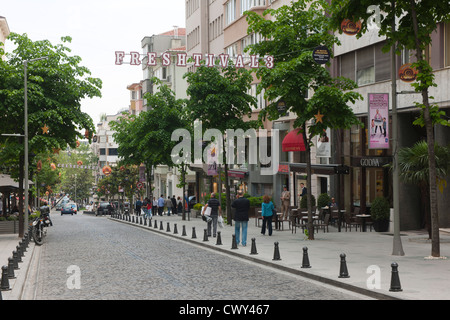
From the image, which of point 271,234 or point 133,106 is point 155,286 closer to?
point 271,234

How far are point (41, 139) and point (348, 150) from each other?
49.6 ft

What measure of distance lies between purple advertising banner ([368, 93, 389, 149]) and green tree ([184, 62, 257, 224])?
15831mm

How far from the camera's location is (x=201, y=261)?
20.0 meters

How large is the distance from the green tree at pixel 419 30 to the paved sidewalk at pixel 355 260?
2108 mm

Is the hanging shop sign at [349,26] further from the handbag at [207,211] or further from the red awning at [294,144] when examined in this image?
the red awning at [294,144]

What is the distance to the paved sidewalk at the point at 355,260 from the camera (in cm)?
1327

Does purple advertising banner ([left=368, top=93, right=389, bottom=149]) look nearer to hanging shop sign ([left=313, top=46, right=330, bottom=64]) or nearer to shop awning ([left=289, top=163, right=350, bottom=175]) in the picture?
hanging shop sign ([left=313, top=46, right=330, bottom=64])

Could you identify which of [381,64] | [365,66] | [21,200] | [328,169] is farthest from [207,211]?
[365,66]

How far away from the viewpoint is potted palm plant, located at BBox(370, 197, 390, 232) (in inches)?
1145

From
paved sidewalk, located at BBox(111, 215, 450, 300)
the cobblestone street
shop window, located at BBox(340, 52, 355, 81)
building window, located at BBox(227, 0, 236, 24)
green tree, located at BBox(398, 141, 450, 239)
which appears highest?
building window, located at BBox(227, 0, 236, 24)

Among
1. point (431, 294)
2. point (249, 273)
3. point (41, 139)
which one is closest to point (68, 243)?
point (41, 139)

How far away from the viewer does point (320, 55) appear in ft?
77.9

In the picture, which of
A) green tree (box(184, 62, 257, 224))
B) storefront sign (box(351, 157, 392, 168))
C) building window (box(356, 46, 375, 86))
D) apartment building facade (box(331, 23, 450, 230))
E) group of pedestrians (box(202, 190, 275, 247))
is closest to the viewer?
group of pedestrians (box(202, 190, 275, 247))

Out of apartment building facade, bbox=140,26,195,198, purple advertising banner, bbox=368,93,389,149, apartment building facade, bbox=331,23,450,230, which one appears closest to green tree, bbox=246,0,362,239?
apartment building facade, bbox=331,23,450,230
